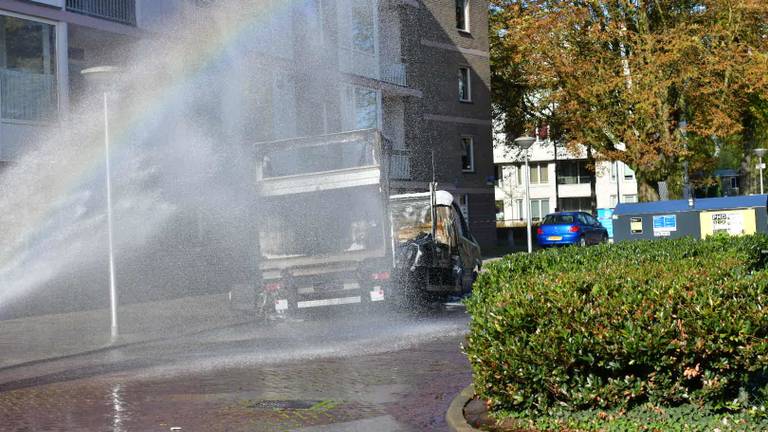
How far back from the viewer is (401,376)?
34.0 ft

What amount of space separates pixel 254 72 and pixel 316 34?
4.46 meters

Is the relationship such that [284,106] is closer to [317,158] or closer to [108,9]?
[108,9]

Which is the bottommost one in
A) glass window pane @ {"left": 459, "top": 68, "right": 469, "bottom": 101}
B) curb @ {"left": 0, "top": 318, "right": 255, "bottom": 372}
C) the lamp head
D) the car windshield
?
curb @ {"left": 0, "top": 318, "right": 255, "bottom": 372}

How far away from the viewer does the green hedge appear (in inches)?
242

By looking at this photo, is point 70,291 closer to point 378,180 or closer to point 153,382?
point 378,180

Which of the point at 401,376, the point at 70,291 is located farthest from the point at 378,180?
the point at 70,291

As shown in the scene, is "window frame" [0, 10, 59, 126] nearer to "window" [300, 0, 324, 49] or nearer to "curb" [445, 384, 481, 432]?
"window" [300, 0, 324, 49]

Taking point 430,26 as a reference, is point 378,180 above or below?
below

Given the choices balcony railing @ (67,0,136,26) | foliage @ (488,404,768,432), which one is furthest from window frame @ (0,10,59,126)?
foliage @ (488,404,768,432)

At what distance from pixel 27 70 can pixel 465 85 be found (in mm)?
26039

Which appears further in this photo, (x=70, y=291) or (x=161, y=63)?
(x=161, y=63)

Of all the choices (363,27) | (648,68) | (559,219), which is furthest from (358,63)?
(559,219)

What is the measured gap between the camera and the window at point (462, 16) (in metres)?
44.4

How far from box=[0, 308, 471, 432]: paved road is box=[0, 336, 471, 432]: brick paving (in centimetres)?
1
